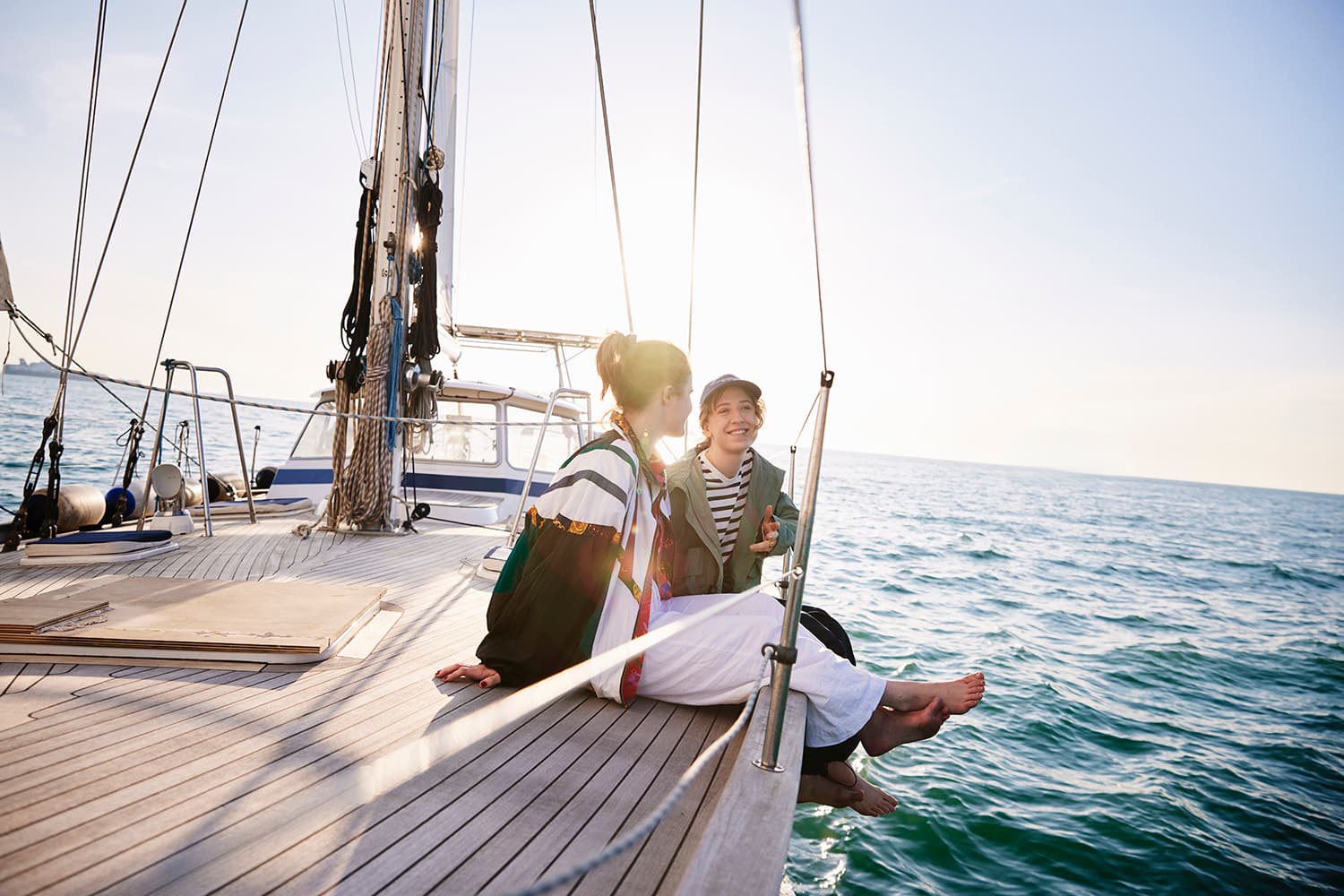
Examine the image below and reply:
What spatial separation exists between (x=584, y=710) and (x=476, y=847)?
2.75 feet

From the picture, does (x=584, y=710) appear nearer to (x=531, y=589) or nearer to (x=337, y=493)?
(x=531, y=589)

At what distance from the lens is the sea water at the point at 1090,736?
3818 mm

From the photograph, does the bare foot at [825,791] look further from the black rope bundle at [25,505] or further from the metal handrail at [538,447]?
the black rope bundle at [25,505]

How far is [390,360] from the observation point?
5684 millimetres

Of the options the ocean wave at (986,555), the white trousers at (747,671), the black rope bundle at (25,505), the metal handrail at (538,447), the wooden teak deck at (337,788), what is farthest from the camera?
the ocean wave at (986,555)

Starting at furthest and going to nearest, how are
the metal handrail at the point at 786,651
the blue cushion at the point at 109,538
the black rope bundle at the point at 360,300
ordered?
the black rope bundle at the point at 360,300
the blue cushion at the point at 109,538
the metal handrail at the point at 786,651

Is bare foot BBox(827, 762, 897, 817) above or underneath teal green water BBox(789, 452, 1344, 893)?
above

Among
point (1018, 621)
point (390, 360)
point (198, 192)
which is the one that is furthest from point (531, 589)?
point (1018, 621)

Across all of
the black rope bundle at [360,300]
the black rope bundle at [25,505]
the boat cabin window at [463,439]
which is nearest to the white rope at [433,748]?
the black rope bundle at [25,505]

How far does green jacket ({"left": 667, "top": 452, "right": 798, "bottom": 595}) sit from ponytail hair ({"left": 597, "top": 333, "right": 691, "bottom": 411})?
568 mm

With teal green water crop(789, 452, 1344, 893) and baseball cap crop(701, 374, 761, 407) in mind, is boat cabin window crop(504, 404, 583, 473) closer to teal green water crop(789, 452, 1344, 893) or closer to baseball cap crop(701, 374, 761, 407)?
teal green water crop(789, 452, 1344, 893)

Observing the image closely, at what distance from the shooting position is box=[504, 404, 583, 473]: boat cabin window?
8180 millimetres

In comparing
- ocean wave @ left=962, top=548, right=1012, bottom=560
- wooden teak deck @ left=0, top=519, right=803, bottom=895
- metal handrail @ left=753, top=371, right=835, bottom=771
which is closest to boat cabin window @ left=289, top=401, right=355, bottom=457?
wooden teak deck @ left=0, top=519, right=803, bottom=895

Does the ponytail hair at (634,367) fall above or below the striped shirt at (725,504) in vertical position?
above
